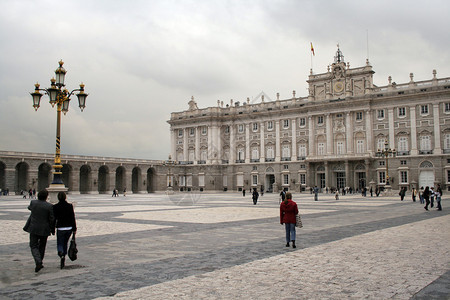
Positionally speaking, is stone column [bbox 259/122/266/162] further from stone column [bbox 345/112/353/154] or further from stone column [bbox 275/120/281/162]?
stone column [bbox 345/112/353/154]

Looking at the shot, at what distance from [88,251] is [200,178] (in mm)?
67932

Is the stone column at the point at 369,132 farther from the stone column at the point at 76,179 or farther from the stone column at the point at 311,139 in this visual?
the stone column at the point at 76,179

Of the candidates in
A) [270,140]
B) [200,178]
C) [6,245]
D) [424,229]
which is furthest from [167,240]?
[200,178]

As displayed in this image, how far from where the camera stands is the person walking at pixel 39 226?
7.90 meters

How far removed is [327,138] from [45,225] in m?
59.9

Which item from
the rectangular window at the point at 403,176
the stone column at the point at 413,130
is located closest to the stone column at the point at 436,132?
the stone column at the point at 413,130

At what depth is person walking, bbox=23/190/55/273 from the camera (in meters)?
7.90

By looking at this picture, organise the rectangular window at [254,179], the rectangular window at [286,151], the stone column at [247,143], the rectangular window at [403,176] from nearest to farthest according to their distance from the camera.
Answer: the rectangular window at [403,176] < the rectangular window at [286,151] < the rectangular window at [254,179] < the stone column at [247,143]

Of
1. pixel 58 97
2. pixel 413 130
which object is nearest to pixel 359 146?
pixel 413 130

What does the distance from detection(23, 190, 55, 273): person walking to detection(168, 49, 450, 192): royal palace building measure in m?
44.1

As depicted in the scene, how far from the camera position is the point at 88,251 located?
10.0 m

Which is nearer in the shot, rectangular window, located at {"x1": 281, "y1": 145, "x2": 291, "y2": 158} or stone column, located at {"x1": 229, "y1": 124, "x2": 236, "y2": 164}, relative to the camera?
rectangular window, located at {"x1": 281, "y1": 145, "x2": 291, "y2": 158}

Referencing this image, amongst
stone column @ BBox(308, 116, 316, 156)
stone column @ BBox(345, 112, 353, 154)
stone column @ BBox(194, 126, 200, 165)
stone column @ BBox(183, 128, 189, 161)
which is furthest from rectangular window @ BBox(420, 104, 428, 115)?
stone column @ BBox(183, 128, 189, 161)

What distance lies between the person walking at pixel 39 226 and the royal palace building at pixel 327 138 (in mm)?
44050
